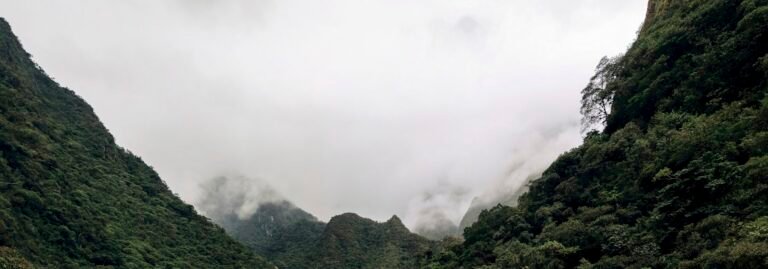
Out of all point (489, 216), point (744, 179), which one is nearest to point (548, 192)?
point (489, 216)

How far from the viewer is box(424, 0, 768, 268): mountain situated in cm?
1850

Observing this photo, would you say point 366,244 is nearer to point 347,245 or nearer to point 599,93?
point 347,245

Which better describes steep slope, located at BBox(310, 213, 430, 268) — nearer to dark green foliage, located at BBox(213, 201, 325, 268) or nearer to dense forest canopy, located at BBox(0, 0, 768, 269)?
dark green foliage, located at BBox(213, 201, 325, 268)

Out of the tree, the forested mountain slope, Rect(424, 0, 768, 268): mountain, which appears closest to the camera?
Rect(424, 0, 768, 268): mountain

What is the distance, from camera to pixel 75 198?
178 feet

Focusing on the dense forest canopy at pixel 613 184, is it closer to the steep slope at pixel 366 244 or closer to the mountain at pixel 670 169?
the mountain at pixel 670 169

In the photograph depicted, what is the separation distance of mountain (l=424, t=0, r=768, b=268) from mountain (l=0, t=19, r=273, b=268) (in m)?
35.0

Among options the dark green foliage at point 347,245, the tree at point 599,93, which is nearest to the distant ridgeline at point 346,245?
the dark green foliage at point 347,245

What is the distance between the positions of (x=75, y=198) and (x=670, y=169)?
2235 inches

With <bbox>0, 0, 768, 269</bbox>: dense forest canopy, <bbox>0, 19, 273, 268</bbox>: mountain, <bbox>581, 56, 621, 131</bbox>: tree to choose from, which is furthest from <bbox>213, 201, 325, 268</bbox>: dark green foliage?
<bbox>581, 56, 621, 131</bbox>: tree

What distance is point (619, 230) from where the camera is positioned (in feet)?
79.4

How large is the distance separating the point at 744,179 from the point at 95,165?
75.7 metres

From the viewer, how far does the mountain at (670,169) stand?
1850 cm

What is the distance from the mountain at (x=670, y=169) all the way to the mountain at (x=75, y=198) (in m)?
35.0
